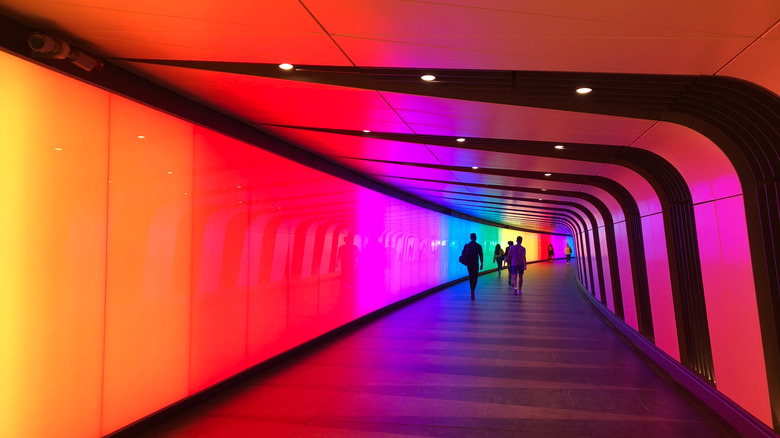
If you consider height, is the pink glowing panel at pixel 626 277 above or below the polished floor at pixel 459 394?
above

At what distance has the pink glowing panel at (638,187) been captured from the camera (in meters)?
7.16

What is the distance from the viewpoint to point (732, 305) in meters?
4.79

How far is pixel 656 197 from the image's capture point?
22.9 feet

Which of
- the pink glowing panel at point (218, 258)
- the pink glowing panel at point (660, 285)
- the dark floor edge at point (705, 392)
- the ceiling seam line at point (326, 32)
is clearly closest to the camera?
the ceiling seam line at point (326, 32)

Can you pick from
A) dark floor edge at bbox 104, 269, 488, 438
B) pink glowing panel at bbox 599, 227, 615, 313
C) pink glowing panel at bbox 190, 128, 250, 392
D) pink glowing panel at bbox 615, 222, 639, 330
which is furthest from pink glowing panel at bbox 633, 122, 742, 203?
pink glowing panel at bbox 599, 227, 615, 313

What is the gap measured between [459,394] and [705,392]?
8.12ft

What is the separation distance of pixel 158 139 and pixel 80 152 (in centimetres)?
97

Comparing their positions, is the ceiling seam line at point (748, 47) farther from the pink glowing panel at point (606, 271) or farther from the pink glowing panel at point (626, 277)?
the pink glowing panel at point (606, 271)

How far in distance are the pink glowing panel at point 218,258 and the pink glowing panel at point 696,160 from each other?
14.9ft

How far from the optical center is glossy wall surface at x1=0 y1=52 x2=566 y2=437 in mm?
3572

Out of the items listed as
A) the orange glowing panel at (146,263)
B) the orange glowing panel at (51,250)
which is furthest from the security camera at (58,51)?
the orange glowing panel at (146,263)

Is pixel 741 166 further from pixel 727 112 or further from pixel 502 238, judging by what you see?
pixel 502 238

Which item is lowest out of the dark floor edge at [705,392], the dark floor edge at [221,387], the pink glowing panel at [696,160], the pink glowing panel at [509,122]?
the dark floor edge at [705,392]

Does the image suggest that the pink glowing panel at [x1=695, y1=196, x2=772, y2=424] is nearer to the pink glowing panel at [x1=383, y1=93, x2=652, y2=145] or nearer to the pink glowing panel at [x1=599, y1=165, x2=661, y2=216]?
the pink glowing panel at [x1=383, y1=93, x2=652, y2=145]
